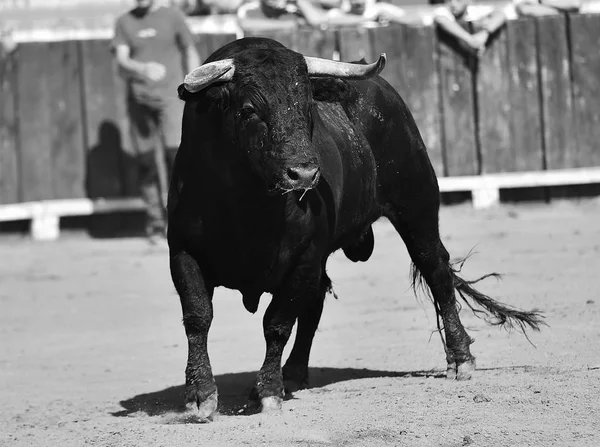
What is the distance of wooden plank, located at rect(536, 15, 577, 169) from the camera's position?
13062 mm

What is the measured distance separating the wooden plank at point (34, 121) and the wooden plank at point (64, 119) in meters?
0.05

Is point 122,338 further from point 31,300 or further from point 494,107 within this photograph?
point 494,107

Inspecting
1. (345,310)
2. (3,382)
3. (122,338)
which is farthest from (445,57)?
(3,382)

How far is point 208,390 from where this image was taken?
567cm

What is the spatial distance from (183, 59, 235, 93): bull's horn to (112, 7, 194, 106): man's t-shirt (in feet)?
19.1

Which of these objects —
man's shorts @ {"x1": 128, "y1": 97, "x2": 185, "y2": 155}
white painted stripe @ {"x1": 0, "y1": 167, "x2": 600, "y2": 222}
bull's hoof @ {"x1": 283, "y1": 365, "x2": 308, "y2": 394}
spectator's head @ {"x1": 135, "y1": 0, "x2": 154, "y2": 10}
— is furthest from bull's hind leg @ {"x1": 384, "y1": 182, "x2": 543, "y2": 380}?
white painted stripe @ {"x1": 0, "y1": 167, "x2": 600, "y2": 222}

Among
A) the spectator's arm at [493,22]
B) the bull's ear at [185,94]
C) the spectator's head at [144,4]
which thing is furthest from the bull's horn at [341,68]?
the spectator's arm at [493,22]

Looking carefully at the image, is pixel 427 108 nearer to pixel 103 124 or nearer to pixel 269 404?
pixel 103 124

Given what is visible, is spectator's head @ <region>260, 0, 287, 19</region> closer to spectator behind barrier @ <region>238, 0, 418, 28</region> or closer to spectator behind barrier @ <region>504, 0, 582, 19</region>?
spectator behind barrier @ <region>238, 0, 418, 28</region>

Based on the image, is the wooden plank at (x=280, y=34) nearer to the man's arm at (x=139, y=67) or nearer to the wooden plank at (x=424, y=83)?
the wooden plank at (x=424, y=83)

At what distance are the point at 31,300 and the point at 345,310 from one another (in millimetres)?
2424

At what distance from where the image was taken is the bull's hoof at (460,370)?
6504 millimetres

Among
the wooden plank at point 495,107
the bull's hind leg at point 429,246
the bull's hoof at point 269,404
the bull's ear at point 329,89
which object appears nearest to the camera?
the bull's hoof at point 269,404

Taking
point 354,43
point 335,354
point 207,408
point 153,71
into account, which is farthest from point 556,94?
point 207,408
